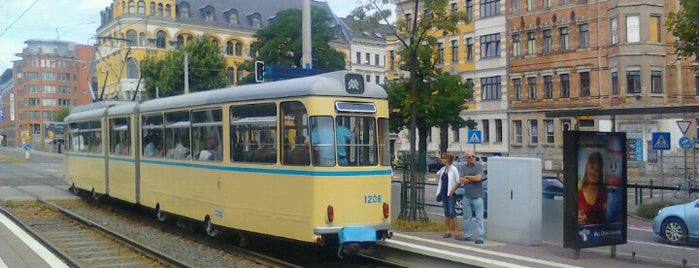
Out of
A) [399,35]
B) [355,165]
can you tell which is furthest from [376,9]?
[355,165]

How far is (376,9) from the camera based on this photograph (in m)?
17.8

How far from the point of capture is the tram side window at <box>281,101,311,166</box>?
1223 cm

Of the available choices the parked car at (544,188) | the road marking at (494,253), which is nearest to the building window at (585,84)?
the parked car at (544,188)

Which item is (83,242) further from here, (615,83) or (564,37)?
(564,37)

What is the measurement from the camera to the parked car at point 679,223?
15578 millimetres

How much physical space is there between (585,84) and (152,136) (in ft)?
123

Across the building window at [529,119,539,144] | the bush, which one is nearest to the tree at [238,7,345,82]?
the building window at [529,119,539,144]

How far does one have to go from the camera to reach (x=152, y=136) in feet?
59.2

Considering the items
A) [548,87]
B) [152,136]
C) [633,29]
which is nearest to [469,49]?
[548,87]

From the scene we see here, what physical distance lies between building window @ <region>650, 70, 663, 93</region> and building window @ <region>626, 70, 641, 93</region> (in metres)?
0.79

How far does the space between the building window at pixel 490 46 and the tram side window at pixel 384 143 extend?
145 feet

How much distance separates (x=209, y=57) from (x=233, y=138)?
53.8 meters

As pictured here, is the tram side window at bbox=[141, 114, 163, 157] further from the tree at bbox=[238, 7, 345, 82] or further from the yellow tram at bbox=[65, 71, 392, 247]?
the tree at bbox=[238, 7, 345, 82]

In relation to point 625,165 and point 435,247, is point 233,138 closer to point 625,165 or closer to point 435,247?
point 435,247
